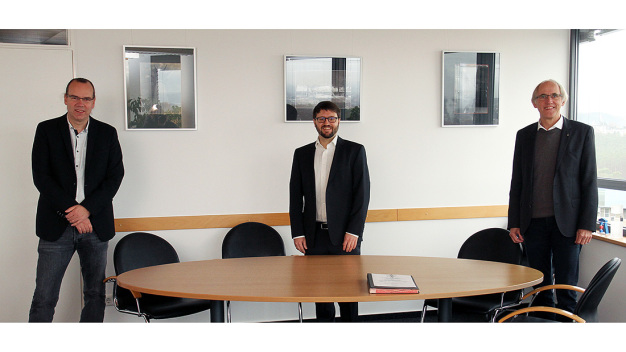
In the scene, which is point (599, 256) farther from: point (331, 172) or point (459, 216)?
point (331, 172)

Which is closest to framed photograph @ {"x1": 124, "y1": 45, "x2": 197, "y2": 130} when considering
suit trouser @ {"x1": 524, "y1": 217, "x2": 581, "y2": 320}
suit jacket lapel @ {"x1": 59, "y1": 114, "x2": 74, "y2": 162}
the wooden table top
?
suit jacket lapel @ {"x1": 59, "y1": 114, "x2": 74, "y2": 162}

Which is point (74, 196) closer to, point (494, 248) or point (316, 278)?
point (316, 278)

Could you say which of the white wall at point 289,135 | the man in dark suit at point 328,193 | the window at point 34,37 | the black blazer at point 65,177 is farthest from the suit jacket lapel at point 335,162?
the window at point 34,37

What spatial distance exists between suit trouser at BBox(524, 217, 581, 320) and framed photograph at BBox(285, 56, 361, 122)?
1661mm

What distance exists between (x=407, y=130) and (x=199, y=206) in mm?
1887

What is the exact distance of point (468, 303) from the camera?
10.5 feet

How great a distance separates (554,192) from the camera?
3.12m

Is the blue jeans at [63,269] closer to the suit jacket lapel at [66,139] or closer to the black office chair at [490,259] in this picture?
the suit jacket lapel at [66,139]

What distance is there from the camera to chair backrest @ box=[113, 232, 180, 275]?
3400mm

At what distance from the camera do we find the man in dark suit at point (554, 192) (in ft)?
10.1

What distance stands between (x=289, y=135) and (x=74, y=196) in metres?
1.67

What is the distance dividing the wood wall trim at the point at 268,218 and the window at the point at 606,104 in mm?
853

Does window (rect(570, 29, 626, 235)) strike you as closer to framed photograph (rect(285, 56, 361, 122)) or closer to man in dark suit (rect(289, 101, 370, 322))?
framed photograph (rect(285, 56, 361, 122))

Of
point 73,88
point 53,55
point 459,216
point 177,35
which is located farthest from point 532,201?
point 53,55
